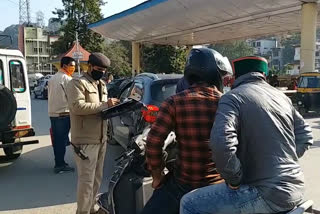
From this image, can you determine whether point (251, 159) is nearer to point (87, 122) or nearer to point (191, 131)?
point (191, 131)

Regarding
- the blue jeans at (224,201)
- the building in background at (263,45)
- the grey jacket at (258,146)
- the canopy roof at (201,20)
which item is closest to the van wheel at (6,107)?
the blue jeans at (224,201)

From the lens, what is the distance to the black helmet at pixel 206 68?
235 centimetres

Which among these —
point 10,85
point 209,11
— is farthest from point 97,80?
point 209,11

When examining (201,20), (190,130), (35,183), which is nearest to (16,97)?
(35,183)

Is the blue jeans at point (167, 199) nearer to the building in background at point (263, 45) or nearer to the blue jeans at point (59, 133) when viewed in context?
the blue jeans at point (59, 133)

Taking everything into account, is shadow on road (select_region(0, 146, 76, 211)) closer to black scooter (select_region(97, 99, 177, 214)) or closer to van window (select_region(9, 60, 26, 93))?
van window (select_region(9, 60, 26, 93))

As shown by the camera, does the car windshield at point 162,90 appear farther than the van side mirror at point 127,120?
No

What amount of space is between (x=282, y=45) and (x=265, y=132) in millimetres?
137726

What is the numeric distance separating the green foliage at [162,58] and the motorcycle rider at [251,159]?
3575cm

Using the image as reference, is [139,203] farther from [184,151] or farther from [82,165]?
[82,165]

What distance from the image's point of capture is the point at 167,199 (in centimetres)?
236

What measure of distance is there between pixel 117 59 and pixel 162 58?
16.1m

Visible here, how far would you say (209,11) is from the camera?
23.1m

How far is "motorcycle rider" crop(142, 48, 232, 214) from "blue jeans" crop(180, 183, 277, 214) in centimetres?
21
